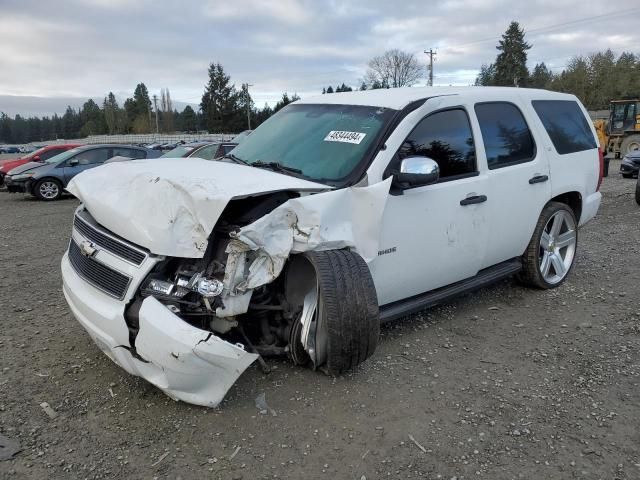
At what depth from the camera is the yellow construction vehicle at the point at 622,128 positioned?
2439 cm

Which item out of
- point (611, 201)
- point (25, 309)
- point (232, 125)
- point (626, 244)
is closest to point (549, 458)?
point (25, 309)

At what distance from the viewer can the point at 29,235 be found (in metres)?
8.47

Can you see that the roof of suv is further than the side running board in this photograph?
Yes

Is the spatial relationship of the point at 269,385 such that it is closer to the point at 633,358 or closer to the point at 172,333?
the point at 172,333

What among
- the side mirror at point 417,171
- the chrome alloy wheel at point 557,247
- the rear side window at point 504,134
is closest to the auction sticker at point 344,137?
the side mirror at point 417,171

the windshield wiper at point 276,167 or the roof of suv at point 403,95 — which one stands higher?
the roof of suv at point 403,95


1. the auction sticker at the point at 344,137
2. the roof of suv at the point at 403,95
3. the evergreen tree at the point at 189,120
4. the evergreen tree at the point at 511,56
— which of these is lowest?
the auction sticker at the point at 344,137

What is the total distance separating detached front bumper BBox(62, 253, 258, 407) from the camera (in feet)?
8.67

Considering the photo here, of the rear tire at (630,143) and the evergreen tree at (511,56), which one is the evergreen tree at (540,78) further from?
the rear tire at (630,143)

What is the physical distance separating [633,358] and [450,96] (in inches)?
91.9

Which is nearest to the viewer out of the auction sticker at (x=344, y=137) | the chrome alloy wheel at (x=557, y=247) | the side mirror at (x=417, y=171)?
the side mirror at (x=417, y=171)

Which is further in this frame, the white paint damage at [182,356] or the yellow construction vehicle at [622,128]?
the yellow construction vehicle at [622,128]

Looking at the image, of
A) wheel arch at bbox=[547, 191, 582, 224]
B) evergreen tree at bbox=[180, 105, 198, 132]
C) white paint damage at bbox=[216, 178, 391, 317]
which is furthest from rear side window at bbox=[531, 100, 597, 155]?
evergreen tree at bbox=[180, 105, 198, 132]

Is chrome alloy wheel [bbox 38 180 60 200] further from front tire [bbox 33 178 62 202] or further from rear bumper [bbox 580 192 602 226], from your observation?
rear bumper [bbox 580 192 602 226]
